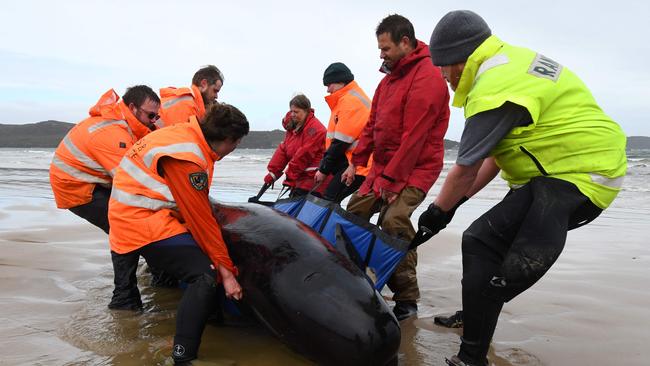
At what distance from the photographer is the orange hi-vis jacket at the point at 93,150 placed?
5.01 metres

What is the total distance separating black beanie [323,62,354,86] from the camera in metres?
6.14

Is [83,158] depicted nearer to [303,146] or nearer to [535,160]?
[303,146]

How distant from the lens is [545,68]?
118 inches

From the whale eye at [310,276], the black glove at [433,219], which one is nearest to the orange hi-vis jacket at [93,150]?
the whale eye at [310,276]

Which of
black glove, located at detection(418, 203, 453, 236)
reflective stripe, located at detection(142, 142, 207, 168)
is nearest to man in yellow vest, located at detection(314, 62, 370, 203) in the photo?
black glove, located at detection(418, 203, 453, 236)

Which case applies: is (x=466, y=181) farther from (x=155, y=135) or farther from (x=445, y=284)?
(x=445, y=284)

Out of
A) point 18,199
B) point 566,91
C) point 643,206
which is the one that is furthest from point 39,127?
point 566,91

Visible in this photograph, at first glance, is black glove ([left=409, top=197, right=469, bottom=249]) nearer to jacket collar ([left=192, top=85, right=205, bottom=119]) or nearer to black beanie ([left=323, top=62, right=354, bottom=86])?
black beanie ([left=323, top=62, right=354, bottom=86])

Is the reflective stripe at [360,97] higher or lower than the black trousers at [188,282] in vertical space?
higher

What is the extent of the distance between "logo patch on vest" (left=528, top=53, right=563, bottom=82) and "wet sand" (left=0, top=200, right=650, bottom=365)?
1.86 metres

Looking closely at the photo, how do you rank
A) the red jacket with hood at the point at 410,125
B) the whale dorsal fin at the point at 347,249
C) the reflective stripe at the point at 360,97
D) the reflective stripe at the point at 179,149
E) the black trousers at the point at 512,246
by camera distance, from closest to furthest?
the black trousers at the point at 512,246
the reflective stripe at the point at 179,149
the whale dorsal fin at the point at 347,249
the red jacket with hood at the point at 410,125
the reflective stripe at the point at 360,97

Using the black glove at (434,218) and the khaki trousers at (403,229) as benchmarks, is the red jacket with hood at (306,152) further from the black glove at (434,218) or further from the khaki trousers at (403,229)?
the black glove at (434,218)

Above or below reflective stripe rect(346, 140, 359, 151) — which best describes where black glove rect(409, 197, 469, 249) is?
below

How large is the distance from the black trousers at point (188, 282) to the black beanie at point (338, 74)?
2977mm
